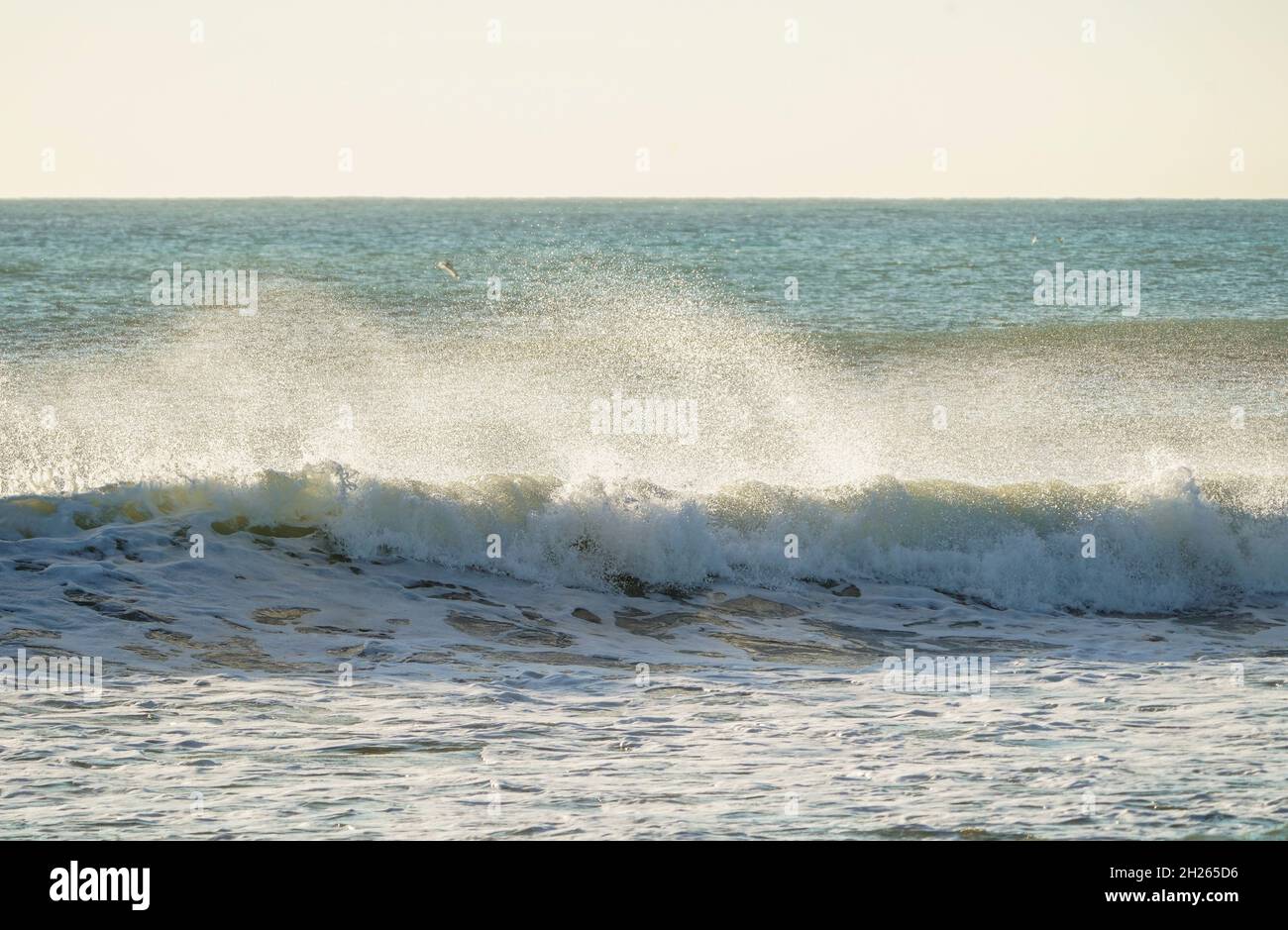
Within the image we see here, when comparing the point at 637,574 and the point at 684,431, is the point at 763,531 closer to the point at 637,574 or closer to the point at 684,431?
the point at 637,574

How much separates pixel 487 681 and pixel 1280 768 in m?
4.61

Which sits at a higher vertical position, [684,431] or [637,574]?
[684,431]

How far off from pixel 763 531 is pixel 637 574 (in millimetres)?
1505

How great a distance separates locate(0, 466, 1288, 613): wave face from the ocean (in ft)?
0.13

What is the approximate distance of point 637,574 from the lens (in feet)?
40.9

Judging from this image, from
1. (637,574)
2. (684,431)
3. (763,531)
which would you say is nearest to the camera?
(637,574)

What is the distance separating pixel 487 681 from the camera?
9.14m


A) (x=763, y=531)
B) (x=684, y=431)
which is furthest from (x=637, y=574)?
(x=684, y=431)

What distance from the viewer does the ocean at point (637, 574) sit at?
688 cm

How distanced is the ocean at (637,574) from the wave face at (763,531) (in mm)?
39

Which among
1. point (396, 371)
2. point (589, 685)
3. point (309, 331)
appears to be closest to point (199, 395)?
point (396, 371)

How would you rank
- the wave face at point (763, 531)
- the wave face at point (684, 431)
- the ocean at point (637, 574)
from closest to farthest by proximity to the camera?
the ocean at point (637, 574)
the wave face at point (763, 531)
the wave face at point (684, 431)

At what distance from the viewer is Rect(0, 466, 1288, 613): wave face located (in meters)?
12.4
